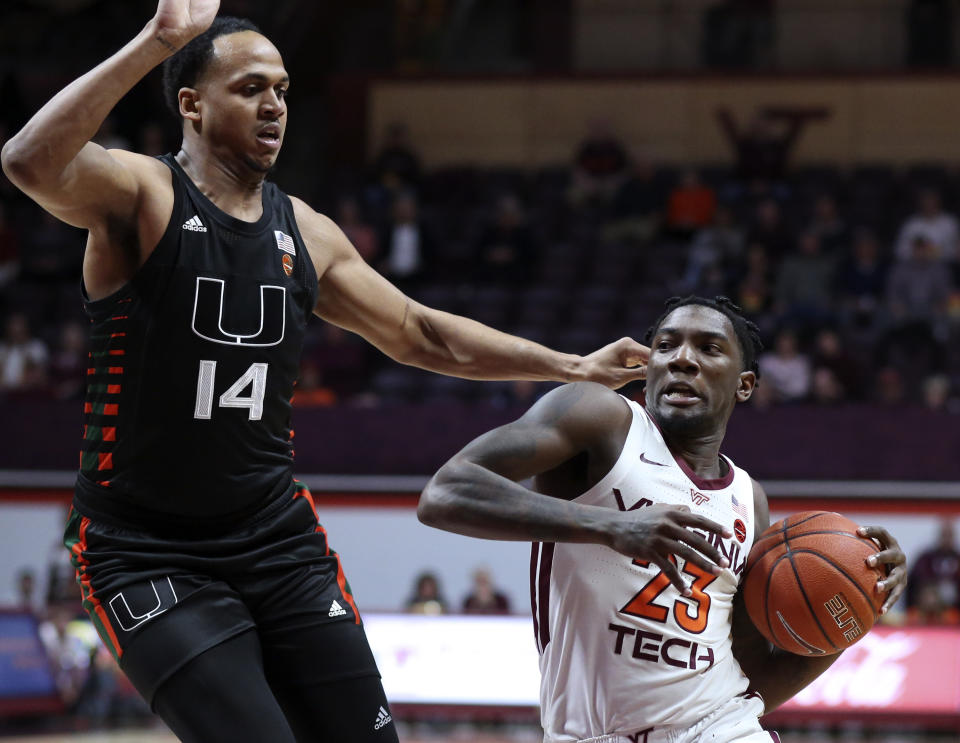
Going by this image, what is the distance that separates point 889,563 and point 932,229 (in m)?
10.2

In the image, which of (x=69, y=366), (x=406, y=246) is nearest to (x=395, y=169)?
(x=406, y=246)

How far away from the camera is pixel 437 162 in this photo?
16.9m

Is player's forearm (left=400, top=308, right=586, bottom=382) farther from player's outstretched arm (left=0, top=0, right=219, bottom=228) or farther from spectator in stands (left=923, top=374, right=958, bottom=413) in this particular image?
spectator in stands (left=923, top=374, right=958, bottom=413)

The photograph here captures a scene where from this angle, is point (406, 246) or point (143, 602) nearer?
point (143, 602)

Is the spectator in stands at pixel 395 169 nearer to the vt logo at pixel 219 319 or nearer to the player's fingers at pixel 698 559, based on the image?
the vt logo at pixel 219 319

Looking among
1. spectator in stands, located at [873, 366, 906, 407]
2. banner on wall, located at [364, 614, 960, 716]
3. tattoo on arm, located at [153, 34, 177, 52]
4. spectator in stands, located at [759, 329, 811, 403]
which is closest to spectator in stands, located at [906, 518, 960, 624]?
banner on wall, located at [364, 614, 960, 716]

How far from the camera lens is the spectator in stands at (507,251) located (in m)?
13.2

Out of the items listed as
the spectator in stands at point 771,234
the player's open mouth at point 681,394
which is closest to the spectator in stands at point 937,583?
the spectator in stands at point 771,234

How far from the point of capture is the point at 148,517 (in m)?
3.09

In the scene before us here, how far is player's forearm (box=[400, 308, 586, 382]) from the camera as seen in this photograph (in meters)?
3.84

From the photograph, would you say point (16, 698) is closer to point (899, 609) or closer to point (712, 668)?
point (899, 609)

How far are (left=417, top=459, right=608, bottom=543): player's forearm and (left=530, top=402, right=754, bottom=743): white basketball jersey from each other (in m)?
0.36

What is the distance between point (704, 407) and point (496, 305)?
926cm

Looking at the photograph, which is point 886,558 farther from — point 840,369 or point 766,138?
point 766,138
